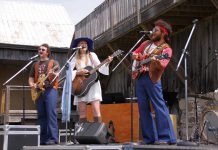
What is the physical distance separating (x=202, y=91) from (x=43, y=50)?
5.44 metres

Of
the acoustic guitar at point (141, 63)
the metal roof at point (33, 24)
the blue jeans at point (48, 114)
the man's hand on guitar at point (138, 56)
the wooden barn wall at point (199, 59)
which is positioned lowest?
the blue jeans at point (48, 114)

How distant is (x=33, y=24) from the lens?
20.8 metres

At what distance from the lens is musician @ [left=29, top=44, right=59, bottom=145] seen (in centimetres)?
712

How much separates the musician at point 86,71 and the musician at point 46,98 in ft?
1.20

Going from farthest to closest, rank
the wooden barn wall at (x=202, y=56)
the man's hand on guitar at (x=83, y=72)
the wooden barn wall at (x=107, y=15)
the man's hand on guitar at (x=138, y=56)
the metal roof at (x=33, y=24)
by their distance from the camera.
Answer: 1. the metal roof at (x=33, y=24)
2. the wooden barn wall at (x=107, y=15)
3. the wooden barn wall at (x=202, y=56)
4. the man's hand on guitar at (x=83, y=72)
5. the man's hand on guitar at (x=138, y=56)

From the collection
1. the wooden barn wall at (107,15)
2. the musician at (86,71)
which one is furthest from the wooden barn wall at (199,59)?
the musician at (86,71)

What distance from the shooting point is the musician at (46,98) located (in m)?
7.12

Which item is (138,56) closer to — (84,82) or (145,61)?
(145,61)

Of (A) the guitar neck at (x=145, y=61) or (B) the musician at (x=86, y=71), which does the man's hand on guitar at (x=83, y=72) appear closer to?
(B) the musician at (x=86, y=71)

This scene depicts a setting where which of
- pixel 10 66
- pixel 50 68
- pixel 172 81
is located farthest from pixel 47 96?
pixel 10 66

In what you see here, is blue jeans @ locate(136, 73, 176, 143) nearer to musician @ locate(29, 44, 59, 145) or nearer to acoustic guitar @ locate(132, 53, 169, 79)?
acoustic guitar @ locate(132, 53, 169, 79)

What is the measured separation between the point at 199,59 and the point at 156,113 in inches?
244

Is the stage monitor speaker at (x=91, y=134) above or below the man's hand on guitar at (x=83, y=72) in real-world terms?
below

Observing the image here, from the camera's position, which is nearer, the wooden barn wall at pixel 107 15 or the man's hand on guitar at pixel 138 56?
the man's hand on guitar at pixel 138 56
